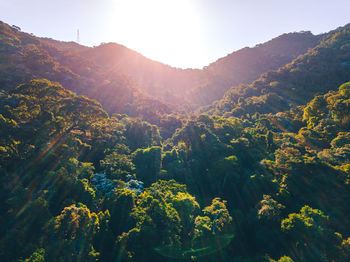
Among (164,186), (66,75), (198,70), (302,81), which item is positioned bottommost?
(164,186)

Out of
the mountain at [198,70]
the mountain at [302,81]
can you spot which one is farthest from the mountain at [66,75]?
the mountain at [198,70]

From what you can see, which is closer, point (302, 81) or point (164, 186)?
point (164, 186)

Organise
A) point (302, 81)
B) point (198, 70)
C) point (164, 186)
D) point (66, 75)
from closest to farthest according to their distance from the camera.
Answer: point (164, 186) → point (66, 75) → point (302, 81) → point (198, 70)

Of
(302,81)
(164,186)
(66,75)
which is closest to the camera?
(164,186)

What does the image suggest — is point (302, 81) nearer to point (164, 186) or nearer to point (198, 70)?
point (164, 186)

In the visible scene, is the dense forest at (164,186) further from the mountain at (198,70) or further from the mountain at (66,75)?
the mountain at (198,70)

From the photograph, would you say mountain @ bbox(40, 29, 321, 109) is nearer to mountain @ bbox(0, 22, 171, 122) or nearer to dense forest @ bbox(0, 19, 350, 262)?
mountain @ bbox(0, 22, 171, 122)

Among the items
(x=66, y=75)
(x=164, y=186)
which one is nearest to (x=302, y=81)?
(x=164, y=186)

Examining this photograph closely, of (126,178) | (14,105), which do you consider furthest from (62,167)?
(14,105)

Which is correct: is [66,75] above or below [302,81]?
below

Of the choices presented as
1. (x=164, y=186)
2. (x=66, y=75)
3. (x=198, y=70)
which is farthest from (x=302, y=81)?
(x=198, y=70)

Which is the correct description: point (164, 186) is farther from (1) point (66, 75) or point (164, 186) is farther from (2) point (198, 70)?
(2) point (198, 70)

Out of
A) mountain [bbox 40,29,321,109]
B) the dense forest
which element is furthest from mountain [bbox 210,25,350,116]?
mountain [bbox 40,29,321,109]
